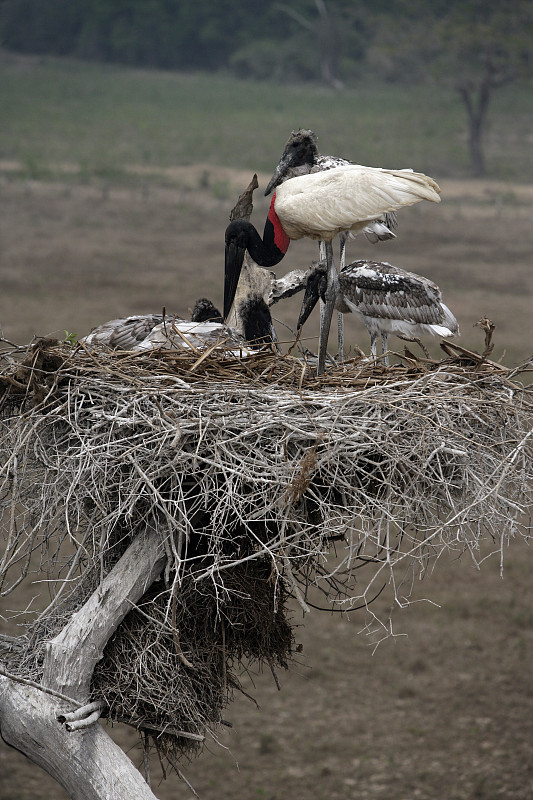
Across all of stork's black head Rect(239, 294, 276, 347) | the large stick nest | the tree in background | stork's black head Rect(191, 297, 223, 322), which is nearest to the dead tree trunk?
the large stick nest

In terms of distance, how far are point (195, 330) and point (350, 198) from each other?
104 centimetres

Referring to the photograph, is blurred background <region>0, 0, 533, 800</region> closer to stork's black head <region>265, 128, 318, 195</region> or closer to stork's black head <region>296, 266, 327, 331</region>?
stork's black head <region>296, 266, 327, 331</region>

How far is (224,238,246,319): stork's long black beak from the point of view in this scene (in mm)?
4672

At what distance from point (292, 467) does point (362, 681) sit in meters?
6.36

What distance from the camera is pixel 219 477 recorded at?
11.7 ft

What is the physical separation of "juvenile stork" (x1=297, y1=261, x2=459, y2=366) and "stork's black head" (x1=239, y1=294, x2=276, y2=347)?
1.23 ft

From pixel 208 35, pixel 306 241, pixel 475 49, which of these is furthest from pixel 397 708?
pixel 208 35

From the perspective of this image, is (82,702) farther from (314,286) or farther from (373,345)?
(373,345)

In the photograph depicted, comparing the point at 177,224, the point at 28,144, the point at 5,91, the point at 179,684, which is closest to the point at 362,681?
the point at 179,684

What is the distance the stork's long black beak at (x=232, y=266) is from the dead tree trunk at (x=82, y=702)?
1633mm

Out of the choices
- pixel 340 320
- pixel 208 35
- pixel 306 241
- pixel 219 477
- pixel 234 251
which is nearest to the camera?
pixel 219 477

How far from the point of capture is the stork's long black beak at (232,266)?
15.3ft

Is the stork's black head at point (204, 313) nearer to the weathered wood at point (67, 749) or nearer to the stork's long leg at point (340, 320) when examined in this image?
the stork's long leg at point (340, 320)

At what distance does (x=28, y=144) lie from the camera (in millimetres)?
32281
